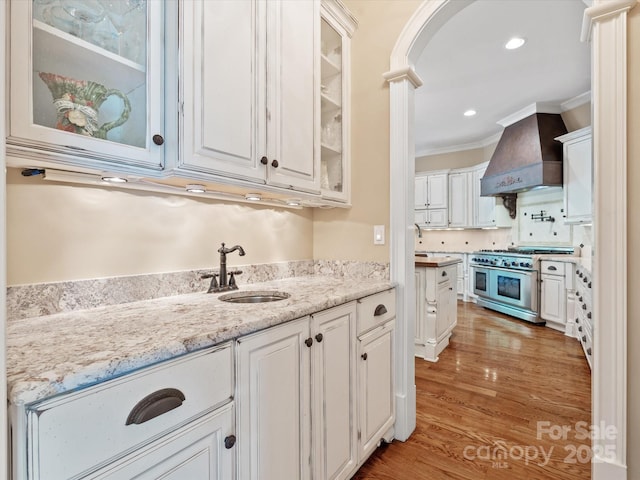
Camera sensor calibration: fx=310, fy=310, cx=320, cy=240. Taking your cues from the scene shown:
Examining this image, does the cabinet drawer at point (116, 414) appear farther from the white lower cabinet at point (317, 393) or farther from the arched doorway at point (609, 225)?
the arched doorway at point (609, 225)

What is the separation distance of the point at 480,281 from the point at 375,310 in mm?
4253

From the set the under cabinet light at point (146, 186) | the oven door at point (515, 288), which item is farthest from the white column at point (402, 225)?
the oven door at point (515, 288)

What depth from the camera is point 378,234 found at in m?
1.94

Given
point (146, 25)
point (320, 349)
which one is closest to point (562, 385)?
point (320, 349)

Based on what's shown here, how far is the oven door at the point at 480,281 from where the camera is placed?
4.98 meters

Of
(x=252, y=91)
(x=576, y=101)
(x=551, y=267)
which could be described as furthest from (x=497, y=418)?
(x=576, y=101)

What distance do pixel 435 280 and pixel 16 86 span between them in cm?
305

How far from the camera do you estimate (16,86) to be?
799 millimetres

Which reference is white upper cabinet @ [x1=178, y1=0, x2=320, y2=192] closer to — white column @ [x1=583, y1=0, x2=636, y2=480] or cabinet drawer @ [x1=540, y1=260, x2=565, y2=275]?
white column @ [x1=583, y1=0, x2=636, y2=480]

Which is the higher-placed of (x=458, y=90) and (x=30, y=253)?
(x=458, y=90)

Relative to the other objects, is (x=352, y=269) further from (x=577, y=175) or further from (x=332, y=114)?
(x=577, y=175)

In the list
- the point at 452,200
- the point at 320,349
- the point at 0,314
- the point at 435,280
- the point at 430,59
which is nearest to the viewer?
the point at 0,314

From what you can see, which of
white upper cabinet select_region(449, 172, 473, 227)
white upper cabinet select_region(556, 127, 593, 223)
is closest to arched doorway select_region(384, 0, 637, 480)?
white upper cabinet select_region(556, 127, 593, 223)

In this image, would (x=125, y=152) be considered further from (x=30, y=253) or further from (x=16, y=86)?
(x=30, y=253)
